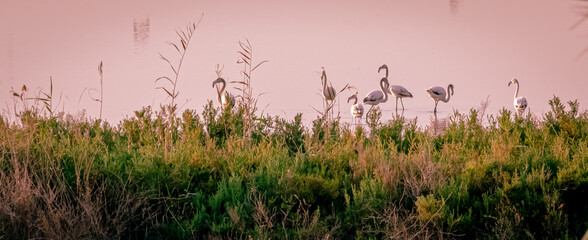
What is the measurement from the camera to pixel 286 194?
23.3ft

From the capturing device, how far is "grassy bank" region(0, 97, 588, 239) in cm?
672

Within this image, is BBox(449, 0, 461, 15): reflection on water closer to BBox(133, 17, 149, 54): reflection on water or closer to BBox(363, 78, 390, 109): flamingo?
BBox(133, 17, 149, 54): reflection on water

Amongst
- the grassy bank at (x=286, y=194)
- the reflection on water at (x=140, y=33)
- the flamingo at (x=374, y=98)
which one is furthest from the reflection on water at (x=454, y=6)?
the grassy bank at (x=286, y=194)

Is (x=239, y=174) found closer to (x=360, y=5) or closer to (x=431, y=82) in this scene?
(x=431, y=82)

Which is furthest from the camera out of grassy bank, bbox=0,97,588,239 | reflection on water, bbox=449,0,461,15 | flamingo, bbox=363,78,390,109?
reflection on water, bbox=449,0,461,15

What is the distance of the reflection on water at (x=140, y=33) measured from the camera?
32.3 m

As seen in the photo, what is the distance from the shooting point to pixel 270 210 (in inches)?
274

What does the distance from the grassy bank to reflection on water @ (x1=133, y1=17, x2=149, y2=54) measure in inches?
921

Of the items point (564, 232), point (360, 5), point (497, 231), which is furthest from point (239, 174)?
point (360, 5)

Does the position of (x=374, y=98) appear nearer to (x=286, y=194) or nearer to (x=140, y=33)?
(x=286, y=194)

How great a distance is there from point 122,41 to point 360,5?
76.7ft

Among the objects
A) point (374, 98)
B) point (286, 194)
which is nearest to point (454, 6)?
point (374, 98)

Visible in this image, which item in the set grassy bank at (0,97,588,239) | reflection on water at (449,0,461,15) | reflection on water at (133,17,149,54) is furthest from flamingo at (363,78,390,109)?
reflection on water at (449,0,461,15)

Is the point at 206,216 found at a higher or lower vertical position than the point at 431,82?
lower
